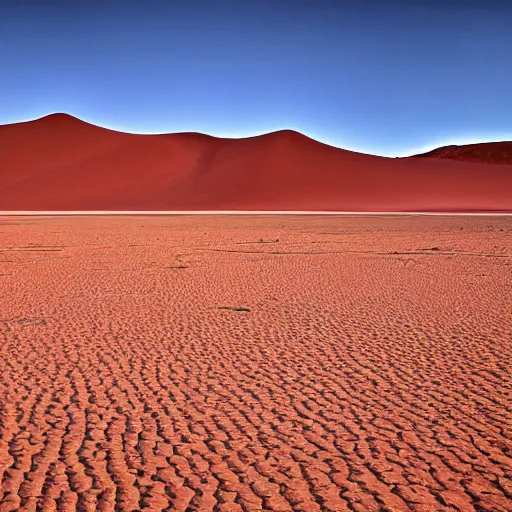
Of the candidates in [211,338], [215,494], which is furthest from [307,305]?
[215,494]

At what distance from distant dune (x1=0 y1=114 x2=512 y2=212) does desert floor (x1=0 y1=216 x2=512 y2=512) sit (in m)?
55.2

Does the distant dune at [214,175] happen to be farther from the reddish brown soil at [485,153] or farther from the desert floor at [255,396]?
the reddish brown soil at [485,153]

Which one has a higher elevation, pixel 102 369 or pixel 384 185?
pixel 384 185

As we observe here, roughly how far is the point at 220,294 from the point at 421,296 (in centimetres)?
349

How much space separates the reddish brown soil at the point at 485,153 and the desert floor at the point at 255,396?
Result: 173 meters

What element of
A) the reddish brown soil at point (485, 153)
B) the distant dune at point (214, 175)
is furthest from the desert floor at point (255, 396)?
the reddish brown soil at point (485, 153)

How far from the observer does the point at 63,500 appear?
350cm

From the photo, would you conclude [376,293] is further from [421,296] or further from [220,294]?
[220,294]

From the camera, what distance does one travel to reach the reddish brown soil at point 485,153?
171875 millimetres

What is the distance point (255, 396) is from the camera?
5.36m

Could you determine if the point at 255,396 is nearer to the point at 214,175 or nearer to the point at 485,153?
the point at 214,175

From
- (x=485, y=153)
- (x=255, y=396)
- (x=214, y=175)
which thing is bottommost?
(x=255, y=396)

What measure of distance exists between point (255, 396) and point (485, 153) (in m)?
186

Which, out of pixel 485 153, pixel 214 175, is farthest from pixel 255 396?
pixel 485 153
